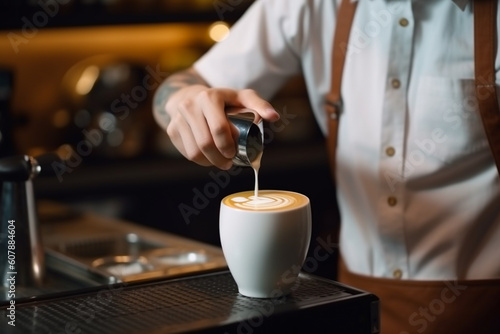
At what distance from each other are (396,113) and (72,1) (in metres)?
1.64

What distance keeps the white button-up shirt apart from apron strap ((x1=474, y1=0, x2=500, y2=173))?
3cm

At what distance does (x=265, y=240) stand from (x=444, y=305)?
1.96 ft

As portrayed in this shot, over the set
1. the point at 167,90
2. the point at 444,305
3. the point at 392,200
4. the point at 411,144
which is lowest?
the point at 444,305

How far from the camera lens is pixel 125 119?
313 centimetres

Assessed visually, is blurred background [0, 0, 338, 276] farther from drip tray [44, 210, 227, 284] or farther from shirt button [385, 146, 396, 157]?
shirt button [385, 146, 396, 157]

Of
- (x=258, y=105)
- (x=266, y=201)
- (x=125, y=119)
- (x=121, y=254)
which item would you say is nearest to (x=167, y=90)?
(x=121, y=254)

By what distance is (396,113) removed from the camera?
67.1 inches

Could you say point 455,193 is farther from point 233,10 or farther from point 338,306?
point 233,10

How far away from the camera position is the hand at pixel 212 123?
1.32 metres

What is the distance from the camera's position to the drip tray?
1.57 meters

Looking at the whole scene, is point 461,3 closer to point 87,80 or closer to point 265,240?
point 265,240

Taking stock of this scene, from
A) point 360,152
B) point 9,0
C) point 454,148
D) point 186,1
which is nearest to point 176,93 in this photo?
point 360,152

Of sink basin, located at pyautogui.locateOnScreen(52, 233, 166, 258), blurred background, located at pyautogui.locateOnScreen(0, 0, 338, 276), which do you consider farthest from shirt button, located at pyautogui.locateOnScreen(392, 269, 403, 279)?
blurred background, located at pyautogui.locateOnScreen(0, 0, 338, 276)

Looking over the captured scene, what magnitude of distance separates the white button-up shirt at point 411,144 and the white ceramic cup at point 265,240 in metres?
0.48
